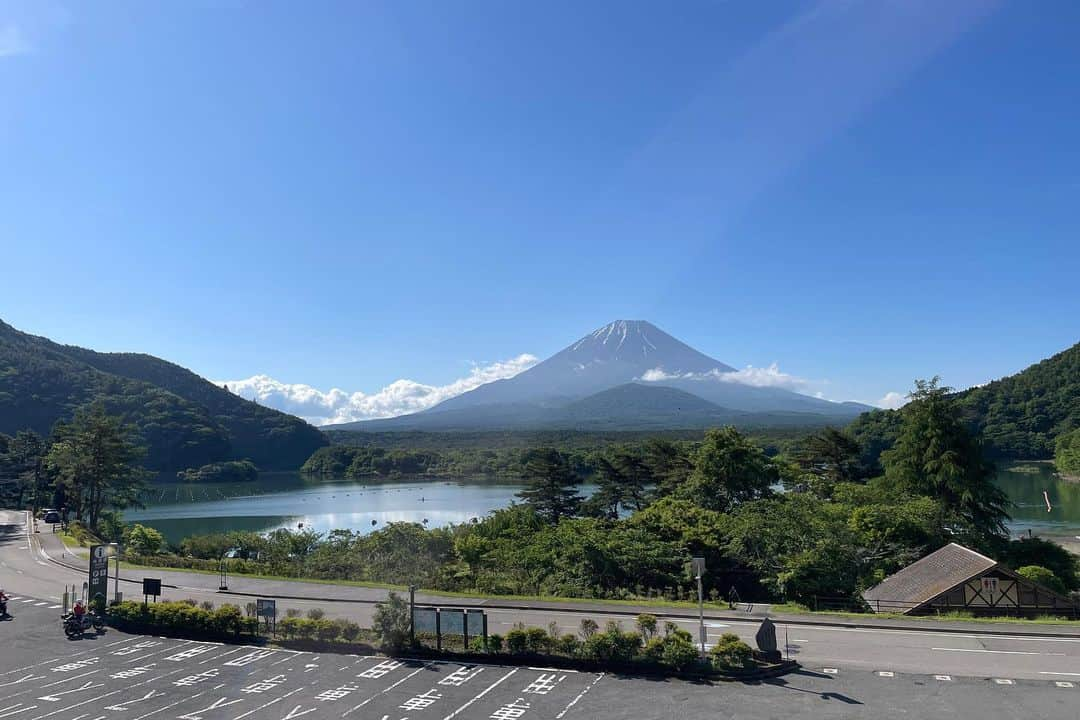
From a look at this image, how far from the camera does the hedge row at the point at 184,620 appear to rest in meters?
15.6

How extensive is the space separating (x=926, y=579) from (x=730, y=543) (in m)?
6.78

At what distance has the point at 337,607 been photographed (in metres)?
18.3

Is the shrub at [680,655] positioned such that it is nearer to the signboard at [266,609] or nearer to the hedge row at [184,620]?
the signboard at [266,609]

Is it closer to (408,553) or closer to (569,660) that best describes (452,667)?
(569,660)

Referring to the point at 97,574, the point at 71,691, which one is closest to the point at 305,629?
the point at 71,691

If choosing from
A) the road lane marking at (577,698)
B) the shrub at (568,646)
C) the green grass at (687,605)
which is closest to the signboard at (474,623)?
the shrub at (568,646)

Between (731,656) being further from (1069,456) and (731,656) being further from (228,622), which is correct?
(1069,456)

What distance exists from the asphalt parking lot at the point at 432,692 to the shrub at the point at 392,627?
351 millimetres

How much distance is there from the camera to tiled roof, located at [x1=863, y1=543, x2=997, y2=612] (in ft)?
56.4

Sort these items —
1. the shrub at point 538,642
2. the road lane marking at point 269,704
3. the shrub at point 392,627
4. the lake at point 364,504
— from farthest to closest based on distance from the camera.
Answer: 1. the lake at point 364,504
2. the shrub at point 392,627
3. the shrub at point 538,642
4. the road lane marking at point 269,704

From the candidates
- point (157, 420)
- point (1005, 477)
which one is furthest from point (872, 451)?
point (157, 420)

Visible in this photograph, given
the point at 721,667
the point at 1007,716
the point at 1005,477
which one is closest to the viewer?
the point at 1007,716

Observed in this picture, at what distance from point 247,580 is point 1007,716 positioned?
20.8m

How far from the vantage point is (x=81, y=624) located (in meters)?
16.1
